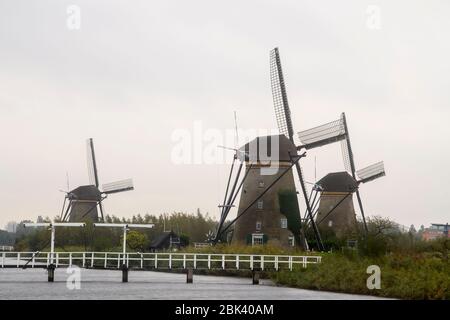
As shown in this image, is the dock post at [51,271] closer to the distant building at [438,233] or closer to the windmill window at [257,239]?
the windmill window at [257,239]

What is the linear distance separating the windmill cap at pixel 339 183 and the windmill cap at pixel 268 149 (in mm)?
14094

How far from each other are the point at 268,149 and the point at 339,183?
1520 centimetres

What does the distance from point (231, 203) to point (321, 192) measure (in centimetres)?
1627

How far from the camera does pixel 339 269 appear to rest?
44.5 metres

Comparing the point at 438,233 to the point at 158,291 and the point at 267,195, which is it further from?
the point at 158,291

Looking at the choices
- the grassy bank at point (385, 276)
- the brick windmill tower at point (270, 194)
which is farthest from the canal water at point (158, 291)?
the brick windmill tower at point (270, 194)

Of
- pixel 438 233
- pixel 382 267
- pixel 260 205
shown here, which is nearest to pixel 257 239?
pixel 260 205

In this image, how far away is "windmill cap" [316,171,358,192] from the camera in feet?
248

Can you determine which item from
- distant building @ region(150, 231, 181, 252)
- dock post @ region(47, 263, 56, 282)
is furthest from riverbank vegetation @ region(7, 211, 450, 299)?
distant building @ region(150, 231, 181, 252)

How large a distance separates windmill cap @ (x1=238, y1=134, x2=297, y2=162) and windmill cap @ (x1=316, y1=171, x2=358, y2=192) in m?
14.1

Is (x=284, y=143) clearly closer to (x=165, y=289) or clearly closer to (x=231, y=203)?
(x=231, y=203)

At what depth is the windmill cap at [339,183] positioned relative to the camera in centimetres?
7569

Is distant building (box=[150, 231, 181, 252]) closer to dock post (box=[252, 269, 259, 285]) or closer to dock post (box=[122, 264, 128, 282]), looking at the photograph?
dock post (box=[122, 264, 128, 282])
